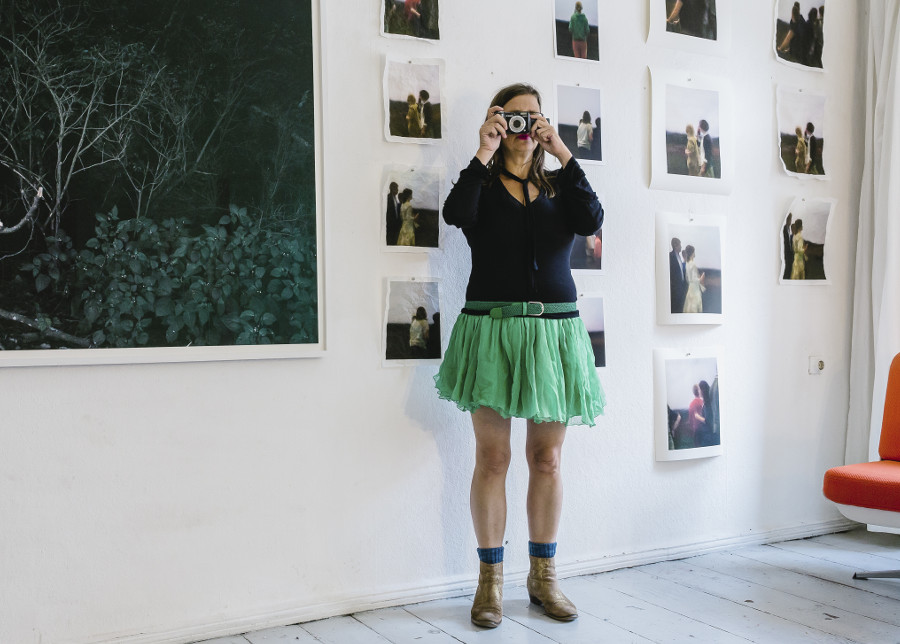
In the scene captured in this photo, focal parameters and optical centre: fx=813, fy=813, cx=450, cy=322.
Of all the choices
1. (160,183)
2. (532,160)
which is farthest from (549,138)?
(160,183)

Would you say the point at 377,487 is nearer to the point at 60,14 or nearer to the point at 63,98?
the point at 63,98

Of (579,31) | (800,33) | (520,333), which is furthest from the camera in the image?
(800,33)

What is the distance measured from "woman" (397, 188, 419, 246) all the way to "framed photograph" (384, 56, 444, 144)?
18cm

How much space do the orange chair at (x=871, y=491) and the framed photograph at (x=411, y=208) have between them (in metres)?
1.54

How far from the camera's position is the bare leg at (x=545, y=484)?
2.46 m

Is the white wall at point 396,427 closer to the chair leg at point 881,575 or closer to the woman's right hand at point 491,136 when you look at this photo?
the woman's right hand at point 491,136

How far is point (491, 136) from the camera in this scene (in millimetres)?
2383

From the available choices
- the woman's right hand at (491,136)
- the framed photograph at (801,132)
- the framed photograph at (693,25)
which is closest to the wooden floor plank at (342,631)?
the woman's right hand at (491,136)

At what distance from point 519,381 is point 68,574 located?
51.6 inches

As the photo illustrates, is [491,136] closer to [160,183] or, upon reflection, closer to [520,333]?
[520,333]

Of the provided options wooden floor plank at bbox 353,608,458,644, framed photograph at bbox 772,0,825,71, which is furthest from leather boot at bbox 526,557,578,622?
framed photograph at bbox 772,0,825,71

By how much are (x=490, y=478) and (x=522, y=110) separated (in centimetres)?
111

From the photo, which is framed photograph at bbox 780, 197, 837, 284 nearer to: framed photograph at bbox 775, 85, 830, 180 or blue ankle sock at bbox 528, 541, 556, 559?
framed photograph at bbox 775, 85, 830, 180

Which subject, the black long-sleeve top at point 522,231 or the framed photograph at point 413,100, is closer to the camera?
the black long-sleeve top at point 522,231
